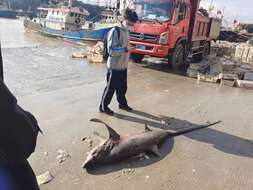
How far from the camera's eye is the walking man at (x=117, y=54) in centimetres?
523

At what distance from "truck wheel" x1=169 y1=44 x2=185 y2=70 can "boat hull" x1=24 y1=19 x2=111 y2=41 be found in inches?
345

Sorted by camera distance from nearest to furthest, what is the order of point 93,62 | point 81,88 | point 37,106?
1. point 37,106
2. point 81,88
3. point 93,62

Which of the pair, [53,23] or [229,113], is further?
[53,23]

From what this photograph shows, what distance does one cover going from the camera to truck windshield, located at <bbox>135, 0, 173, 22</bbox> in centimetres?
1047

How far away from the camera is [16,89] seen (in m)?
7.04

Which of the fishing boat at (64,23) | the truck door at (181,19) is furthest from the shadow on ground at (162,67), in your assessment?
the fishing boat at (64,23)

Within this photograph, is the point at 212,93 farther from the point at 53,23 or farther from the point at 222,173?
the point at 53,23

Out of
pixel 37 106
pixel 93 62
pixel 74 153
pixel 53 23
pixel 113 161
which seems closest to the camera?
pixel 113 161


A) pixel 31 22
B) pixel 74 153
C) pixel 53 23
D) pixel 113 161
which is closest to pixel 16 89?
pixel 74 153

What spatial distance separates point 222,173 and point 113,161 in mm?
1449

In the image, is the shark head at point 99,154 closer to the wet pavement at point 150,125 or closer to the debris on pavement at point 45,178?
the wet pavement at point 150,125

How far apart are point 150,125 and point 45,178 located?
7.77 feet

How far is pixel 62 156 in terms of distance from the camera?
12.6ft

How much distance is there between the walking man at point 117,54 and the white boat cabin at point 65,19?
21614 mm
